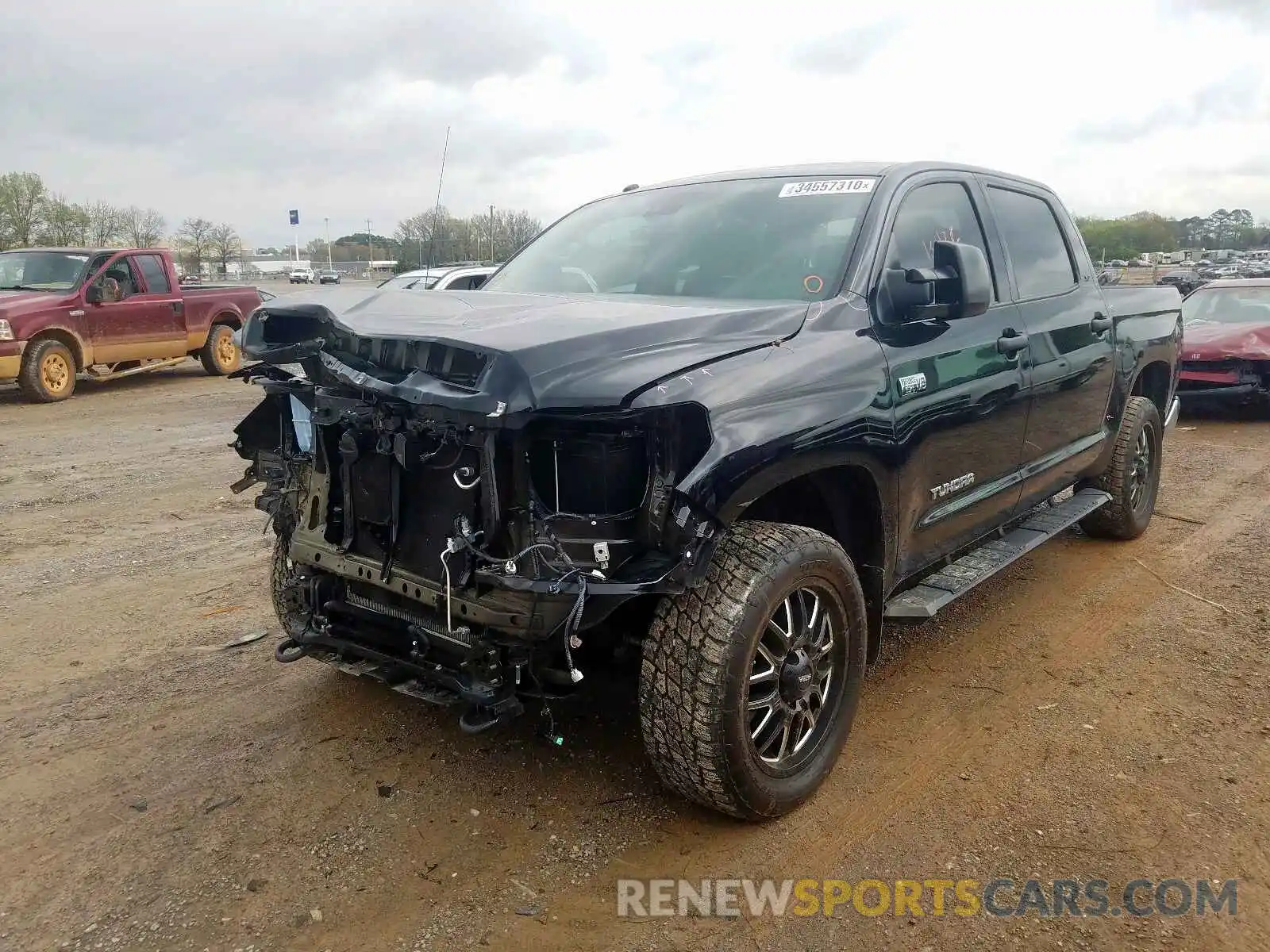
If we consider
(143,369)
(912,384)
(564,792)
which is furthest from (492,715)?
(143,369)

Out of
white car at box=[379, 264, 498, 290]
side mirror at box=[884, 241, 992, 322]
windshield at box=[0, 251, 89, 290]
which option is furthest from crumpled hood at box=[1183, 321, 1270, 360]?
windshield at box=[0, 251, 89, 290]

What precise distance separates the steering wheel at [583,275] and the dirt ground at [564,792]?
5.45 feet

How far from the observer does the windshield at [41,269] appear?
12633 mm

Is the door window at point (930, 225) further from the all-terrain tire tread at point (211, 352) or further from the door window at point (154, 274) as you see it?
the all-terrain tire tread at point (211, 352)

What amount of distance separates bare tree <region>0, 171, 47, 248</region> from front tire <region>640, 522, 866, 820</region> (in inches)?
1579

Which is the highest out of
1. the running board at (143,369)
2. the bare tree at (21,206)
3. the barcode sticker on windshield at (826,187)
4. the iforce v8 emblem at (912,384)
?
the bare tree at (21,206)

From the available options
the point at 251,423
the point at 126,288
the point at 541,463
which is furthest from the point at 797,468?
the point at 126,288

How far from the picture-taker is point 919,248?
3.79 meters

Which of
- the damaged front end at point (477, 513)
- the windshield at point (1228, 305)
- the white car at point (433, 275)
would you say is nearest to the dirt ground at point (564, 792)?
the damaged front end at point (477, 513)

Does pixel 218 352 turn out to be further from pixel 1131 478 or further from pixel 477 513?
pixel 477 513

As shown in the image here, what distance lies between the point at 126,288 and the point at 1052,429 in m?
12.7

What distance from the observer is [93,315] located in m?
12.6

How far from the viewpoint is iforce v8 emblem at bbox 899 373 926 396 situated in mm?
3367

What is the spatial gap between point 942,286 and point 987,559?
1.41 meters
